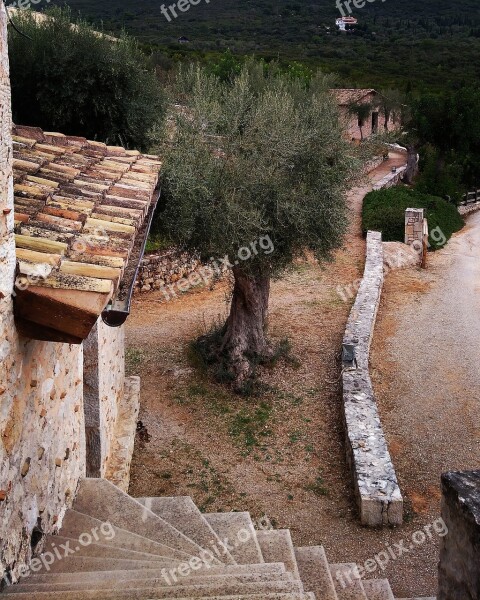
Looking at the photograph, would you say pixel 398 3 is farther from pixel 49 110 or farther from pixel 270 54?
pixel 49 110

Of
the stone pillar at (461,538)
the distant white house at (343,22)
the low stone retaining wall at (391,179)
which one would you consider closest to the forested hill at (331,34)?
the distant white house at (343,22)

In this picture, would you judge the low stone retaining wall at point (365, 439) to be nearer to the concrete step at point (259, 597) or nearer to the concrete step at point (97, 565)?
the concrete step at point (97, 565)

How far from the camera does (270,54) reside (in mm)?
50125

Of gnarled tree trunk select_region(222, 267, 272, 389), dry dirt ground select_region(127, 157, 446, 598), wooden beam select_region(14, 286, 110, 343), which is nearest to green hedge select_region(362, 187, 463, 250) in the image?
dry dirt ground select_region(127, 157, 446, 598)

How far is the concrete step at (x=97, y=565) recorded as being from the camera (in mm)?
3451

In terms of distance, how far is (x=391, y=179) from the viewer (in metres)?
28.4

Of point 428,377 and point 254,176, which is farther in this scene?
point 428,377

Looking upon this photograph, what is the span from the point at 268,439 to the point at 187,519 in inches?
165

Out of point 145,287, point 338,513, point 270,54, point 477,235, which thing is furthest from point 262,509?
point 270,54

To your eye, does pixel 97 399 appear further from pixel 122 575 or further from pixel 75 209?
pixel 122 575

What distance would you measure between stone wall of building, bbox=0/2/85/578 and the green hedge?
16.6 meters

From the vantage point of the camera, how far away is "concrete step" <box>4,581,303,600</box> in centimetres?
298

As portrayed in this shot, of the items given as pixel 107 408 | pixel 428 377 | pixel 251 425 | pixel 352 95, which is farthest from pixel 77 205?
pixel 352 95

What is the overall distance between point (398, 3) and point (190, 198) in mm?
89112
